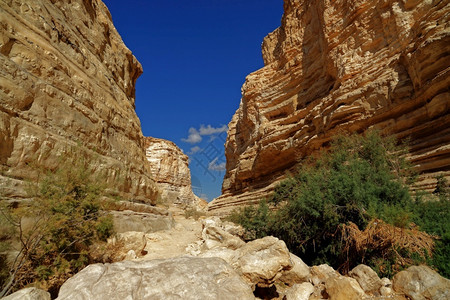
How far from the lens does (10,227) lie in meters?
3.75

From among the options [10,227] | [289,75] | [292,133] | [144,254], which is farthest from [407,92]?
[10,227]

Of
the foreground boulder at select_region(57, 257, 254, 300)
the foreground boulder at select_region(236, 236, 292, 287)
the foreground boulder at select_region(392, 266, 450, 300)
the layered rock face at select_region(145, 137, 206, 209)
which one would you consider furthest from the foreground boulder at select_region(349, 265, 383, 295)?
the layered rock face at select_region(145, 137, 206, 209)

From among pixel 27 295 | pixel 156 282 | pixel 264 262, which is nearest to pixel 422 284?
pixel 264 262

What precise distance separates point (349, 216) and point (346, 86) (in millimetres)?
10239

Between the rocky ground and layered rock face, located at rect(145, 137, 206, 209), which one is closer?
the rocky ground

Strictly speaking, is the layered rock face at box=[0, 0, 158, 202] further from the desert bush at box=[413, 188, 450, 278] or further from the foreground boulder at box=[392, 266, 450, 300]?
the desert bush at box=[413, 188, 450, 278]

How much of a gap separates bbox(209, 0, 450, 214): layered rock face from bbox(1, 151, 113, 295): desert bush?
1186 centimetres

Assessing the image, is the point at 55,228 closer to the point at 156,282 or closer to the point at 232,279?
the point at 156,282

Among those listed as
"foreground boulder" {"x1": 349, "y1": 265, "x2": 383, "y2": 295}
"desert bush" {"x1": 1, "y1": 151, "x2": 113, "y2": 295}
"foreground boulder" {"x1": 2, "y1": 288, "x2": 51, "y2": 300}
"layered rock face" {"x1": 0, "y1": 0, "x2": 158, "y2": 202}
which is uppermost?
"layered rock face" {"x1": 0, "y1": 0, "x2": 158, "y2": 202}

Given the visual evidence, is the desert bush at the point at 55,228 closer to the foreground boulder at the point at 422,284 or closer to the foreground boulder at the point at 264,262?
the foreground boulder at the point at 264,262

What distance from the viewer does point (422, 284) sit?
4035 millimetres

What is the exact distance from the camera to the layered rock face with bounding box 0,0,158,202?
4.74 m

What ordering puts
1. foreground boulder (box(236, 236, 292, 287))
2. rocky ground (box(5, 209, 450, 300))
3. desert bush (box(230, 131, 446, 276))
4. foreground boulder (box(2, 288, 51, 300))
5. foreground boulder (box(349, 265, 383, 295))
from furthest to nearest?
1. desert bush (box(230, 131, 446, 276))
2. foreground boulder (box(349, 265, 383, 295))
3. foreground boulder (box(236, 236, 292, 287))
4. rocky ground (box(5, 209, 450, 300))
5. foreground boulder (box(2, 288, 51, 300))

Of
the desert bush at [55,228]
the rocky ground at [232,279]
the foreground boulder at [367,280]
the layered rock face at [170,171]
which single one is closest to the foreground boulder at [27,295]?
the rocky ground at [232,279]
